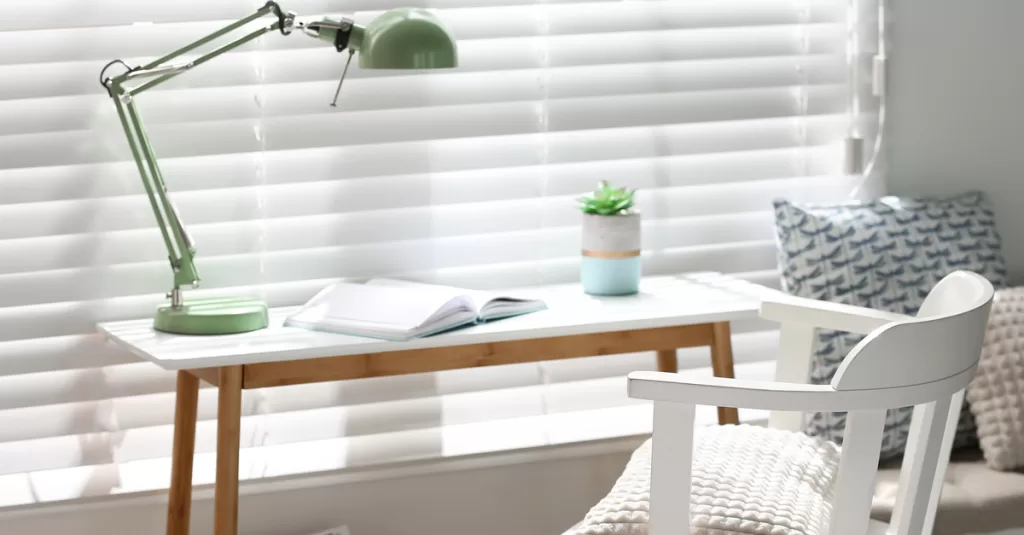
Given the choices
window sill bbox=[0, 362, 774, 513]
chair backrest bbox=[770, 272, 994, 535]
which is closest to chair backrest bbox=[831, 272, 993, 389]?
chair backrest bbox=[770, 272, 994, 535]

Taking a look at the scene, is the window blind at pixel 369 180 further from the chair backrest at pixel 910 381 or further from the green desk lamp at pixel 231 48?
the chair backrest at pixel 910 381

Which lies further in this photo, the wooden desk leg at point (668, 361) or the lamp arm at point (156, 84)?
the wooden desk leg at point (668, 361)

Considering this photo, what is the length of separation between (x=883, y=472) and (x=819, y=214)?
47cm

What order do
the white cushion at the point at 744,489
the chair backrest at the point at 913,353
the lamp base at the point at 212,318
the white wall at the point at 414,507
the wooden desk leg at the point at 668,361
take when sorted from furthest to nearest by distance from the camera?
the wooden desk leg at the point at 668,361
the white wall at the point at 414,507
the lamp base at the point at 212,318
the white cushion at the point at 744,489
the chair backrest at the point at 913,353

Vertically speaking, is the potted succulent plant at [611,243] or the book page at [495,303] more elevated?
the potted succulent plant at [611,243]

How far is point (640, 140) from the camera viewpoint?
216 centimetres

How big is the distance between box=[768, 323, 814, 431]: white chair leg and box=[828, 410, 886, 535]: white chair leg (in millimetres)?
454

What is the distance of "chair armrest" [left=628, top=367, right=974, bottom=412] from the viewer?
4.02 feet

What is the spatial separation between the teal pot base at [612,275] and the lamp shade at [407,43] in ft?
1.50

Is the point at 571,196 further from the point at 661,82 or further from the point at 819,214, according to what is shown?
the point at 819,214

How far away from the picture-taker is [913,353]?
124 cm

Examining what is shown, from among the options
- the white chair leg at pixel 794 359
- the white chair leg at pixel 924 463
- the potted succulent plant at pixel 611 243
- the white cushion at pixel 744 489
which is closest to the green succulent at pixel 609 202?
the potted succulent plant at pixel 611 243

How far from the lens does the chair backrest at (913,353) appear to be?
1.22m

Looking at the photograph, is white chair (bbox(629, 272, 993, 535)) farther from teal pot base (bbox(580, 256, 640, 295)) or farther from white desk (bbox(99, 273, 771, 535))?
teal pot base (bbox(580, 256, 640, 295))
